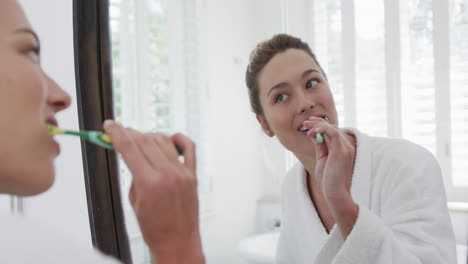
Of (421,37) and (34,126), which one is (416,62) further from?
(34,126)

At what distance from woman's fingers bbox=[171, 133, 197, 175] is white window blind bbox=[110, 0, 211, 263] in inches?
7.3

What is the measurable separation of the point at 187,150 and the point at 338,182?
8.4 inches

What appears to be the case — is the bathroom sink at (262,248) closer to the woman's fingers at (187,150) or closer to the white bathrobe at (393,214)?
the white bathrobe at (393,214)

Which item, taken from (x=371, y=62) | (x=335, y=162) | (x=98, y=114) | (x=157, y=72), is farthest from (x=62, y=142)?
(x=371, y=62)

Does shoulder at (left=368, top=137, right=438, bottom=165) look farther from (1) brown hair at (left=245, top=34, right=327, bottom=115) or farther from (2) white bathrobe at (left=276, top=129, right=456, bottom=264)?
(1) brown hair at (left=245, top=34, right=327, bottom=115)

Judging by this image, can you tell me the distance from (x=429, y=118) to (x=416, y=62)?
0.07 meters

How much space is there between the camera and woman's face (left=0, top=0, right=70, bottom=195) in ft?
0.76

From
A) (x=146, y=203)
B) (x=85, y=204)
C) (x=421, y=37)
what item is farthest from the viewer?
(x=421, y=37)

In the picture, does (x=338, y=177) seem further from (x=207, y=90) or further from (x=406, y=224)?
(x=207, y=90)

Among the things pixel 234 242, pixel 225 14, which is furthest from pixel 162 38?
pixel 234 242

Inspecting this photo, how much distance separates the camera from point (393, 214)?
46 cm

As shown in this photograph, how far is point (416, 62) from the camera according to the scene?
0.54 metres

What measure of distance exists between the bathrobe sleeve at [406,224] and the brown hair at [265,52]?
0.62 ft

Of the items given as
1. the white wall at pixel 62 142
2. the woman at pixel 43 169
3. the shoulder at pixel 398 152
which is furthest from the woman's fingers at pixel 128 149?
the shoulder at pixel 398 152
